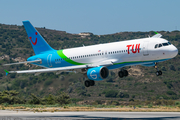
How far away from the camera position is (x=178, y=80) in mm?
120062

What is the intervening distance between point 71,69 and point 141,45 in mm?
12307

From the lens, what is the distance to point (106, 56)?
5084 centimetres

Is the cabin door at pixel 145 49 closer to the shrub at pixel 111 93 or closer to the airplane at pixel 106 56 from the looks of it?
the airplane at pixel 106 56

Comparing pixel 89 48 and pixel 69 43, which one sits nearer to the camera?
pixel 89 48

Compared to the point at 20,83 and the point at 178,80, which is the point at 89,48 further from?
the point at 178,80

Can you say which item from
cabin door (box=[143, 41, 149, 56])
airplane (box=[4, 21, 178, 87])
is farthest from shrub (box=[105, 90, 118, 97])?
cabin door (box=[143, 41, 149, 56])

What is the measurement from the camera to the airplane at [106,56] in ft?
154

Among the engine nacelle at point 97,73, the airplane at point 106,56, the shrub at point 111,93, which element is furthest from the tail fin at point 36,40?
the shrub at point 111,93

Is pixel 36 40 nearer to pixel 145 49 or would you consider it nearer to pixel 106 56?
pixel 106 56

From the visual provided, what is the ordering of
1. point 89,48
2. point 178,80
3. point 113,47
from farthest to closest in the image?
1. point 178,80
2. point 89,48
3. point 113,47

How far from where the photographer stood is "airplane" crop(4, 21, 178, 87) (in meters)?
46.8

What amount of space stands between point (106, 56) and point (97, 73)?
3.17m

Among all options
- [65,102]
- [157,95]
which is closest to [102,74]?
[65,102]

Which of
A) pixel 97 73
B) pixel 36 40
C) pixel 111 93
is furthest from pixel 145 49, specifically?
pixel 111 93
